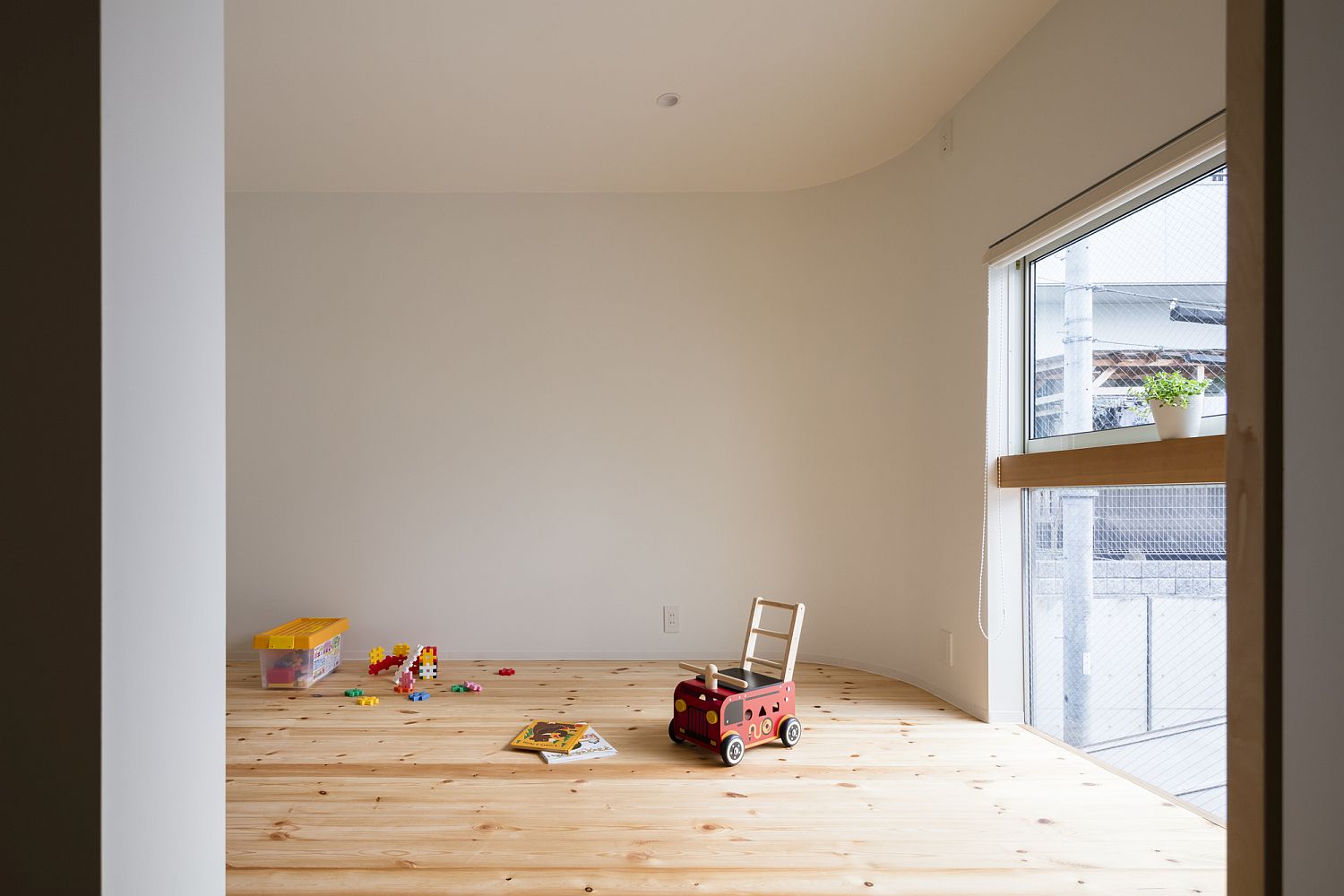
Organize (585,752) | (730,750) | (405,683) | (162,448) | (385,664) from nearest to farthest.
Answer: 1. (162,448)
2. (730,750)
3. (585,752)
4. (405,683)
5. (385,664)

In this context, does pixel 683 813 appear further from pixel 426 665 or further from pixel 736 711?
pixel 426 665


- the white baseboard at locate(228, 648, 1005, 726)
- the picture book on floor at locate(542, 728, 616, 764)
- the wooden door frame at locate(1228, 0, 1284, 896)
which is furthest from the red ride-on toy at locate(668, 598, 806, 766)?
the wooden door frame at locate(1228, 0, 1284, 896)

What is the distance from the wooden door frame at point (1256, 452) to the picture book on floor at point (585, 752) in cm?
221

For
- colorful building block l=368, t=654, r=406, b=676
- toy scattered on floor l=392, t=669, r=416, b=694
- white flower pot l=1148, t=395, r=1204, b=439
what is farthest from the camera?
colorful building block l=368, t=654, r=406, b=676

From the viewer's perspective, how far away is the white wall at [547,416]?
4.25 metres

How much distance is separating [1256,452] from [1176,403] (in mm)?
1661

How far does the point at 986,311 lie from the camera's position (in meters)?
3.15

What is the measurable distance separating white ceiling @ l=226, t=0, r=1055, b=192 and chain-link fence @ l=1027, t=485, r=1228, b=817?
1757mm

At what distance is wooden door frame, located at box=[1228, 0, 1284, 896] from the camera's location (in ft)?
2.41

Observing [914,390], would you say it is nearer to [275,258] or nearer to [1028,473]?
[1028,473]

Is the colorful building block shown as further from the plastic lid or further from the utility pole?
the utility pole

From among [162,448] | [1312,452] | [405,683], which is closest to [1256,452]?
[1312,452]

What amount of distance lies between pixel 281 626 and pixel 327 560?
0.43 m

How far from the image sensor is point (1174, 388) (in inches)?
86.6
